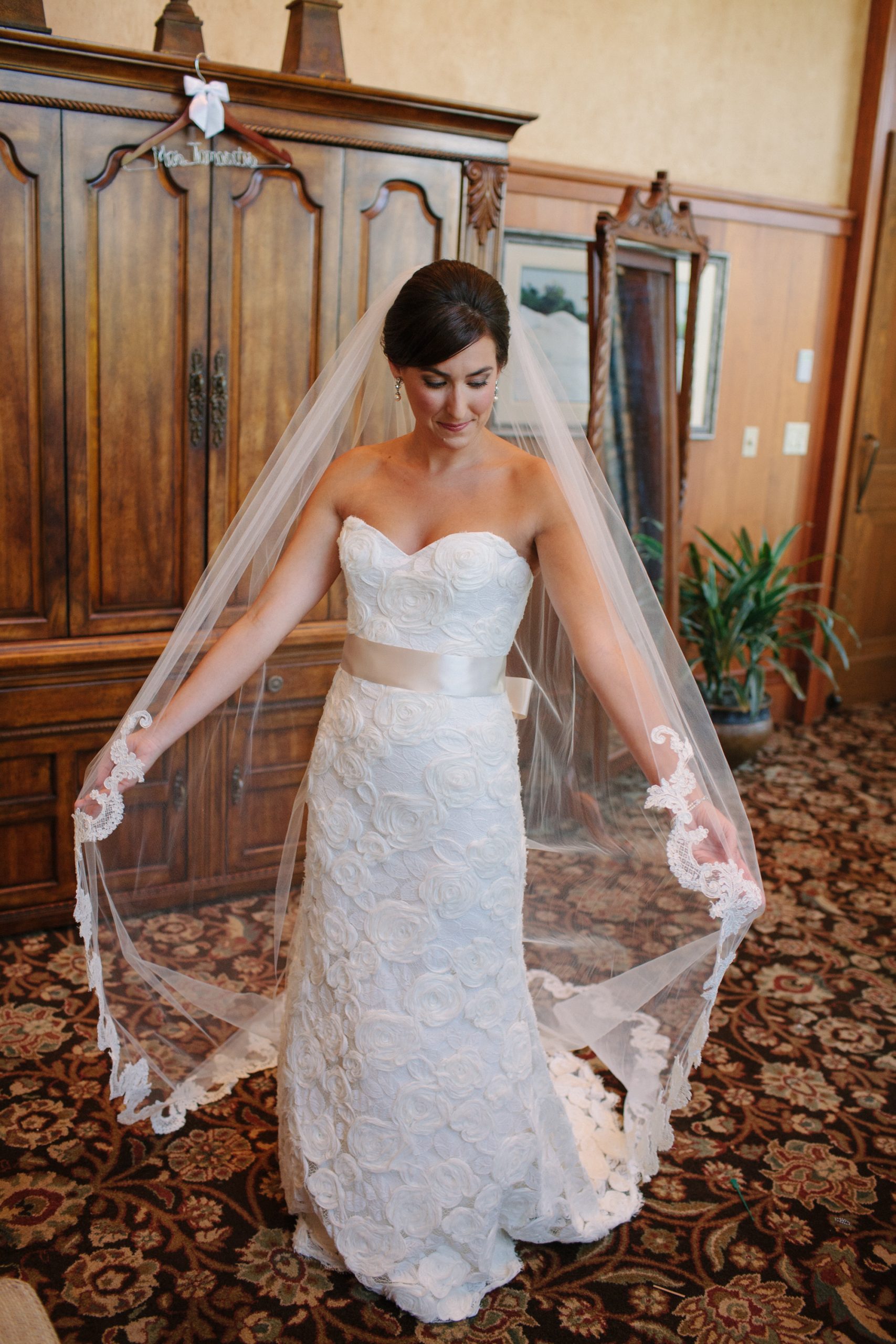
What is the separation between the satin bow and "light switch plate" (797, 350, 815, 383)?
3487 mm

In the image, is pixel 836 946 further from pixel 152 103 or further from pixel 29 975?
pixel 152 103

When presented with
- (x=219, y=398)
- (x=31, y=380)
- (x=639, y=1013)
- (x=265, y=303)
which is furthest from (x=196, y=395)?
(x=639, y=1013)

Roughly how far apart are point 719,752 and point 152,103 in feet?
7.49

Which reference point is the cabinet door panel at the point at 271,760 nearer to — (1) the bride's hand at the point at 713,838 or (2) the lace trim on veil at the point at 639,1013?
(2) the lace trim on veil at the point at 639,1013

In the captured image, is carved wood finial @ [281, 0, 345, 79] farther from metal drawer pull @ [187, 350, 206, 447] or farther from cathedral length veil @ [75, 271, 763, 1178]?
cathedral length veil @ [75, 271, 763, 1178]

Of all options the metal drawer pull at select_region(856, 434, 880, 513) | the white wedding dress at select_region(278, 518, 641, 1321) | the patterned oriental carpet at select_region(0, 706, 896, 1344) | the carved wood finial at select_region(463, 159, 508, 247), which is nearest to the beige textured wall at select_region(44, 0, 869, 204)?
the carved wood finial at select_region(463, 159, 508, 247)

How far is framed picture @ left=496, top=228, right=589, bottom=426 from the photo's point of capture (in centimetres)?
456

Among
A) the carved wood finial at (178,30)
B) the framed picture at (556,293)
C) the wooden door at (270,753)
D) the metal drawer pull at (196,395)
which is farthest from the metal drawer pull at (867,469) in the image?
the carved wood finial at (178,30)

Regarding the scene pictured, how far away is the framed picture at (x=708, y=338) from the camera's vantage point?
5.12 m

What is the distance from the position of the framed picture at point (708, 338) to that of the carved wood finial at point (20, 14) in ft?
9.77

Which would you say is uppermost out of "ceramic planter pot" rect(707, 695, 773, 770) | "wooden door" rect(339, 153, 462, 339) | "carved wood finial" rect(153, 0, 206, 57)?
"carved wood finial" rect(153, 0, 206, 57)

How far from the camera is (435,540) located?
204cm

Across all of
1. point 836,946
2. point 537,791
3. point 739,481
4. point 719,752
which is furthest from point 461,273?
point 739,481

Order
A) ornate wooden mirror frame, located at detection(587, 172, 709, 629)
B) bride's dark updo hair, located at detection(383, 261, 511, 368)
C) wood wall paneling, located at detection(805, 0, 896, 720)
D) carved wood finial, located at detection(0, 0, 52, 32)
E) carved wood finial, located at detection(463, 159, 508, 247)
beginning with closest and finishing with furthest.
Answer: bride's dark updo hair, located at detection(383, 261, 511, 368) → carved wood finial, located at detection(0, 0, 52, 32) → carved wood finial, located at detection(463, 159, 508, 247) → ornate wooden mirror frame, located at detection(587, 172, 709, 629) → wood wall paneling, located at detection(805, 0, 896, 720)
